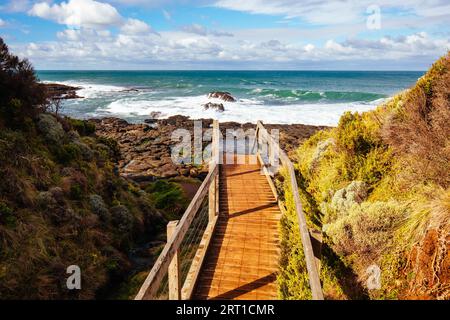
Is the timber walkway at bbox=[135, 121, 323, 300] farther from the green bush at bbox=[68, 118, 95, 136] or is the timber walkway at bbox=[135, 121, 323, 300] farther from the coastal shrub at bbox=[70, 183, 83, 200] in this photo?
the green bush at bbox=[68, 118, 95, 136]

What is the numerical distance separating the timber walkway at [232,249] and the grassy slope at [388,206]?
524 mm

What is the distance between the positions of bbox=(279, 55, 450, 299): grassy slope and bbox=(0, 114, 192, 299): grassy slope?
5890 mm

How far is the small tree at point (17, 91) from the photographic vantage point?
11023 millimetres

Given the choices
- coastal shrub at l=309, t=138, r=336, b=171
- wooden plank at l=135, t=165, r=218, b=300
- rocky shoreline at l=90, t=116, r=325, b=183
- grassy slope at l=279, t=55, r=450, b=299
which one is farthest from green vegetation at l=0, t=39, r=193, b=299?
rocky shoreline at l=90, t=116, r=325, b=183

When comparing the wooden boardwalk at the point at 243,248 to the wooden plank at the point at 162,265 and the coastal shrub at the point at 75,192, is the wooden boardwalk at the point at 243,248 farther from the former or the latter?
the coastal shrub at the point at 75,192

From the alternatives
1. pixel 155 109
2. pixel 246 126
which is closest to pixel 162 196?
pixel 246 126

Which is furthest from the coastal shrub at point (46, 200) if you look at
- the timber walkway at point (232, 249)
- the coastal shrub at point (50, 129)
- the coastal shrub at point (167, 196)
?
the coastal shrub at point (167, 196)

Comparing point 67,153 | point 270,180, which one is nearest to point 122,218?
point 67,153

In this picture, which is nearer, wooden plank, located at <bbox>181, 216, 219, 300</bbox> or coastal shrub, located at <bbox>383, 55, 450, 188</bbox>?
wooden plank, located at <bbox>181, 216, 219, 300</bbox>

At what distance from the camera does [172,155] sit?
25500 millimetres

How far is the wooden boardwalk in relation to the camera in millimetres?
5434

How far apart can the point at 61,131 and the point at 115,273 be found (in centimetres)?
626

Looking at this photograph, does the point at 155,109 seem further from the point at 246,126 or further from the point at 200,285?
the point at 200,285

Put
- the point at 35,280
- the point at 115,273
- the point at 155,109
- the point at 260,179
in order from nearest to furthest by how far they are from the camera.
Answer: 1. the point at 35,280
2. the point at 115,273
3. the point at 260,179
4. the point at 155,109
